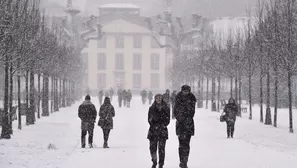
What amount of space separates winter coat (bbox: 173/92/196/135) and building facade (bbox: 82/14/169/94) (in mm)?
82604

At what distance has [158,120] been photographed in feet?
37.1

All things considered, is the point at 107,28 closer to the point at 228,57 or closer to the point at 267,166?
Result: the point at 228,57

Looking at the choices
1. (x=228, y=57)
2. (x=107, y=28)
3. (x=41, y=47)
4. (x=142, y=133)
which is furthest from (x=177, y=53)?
(x=142, y=133)

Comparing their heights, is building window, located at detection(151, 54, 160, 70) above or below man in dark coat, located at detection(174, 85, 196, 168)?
above

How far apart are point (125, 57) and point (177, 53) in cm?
3256

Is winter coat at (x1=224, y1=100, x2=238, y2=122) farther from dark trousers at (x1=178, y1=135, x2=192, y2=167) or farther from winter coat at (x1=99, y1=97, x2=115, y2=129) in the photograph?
dark trousers at (x1=178, y1=135, x2=192, y2=167)

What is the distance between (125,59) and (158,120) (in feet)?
280

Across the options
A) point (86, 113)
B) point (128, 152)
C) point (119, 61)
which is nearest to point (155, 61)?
point (119, 61)

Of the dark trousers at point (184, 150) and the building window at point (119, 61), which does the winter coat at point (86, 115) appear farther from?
the building window at point (119, 61)

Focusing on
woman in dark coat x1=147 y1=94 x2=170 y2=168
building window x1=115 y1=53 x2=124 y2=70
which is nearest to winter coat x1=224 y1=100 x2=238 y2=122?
woman in dark coat x1=147 y1=94 x2=170 y2=168

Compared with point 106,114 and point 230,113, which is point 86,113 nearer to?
point 106,114

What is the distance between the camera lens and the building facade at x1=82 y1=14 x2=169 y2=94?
94.8m

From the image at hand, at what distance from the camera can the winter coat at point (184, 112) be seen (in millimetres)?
11312

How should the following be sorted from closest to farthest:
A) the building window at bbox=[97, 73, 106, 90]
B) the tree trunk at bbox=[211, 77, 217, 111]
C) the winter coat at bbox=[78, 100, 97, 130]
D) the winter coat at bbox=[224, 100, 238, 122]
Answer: the winter coat at bbox=[78, 100, 97, 130], the winter coat at bbox=[224, 100, 238, 122], the tree trunk at bbox=[211, 77, 217, 111], the building window at bbox=[97, 73, 106, 90]
